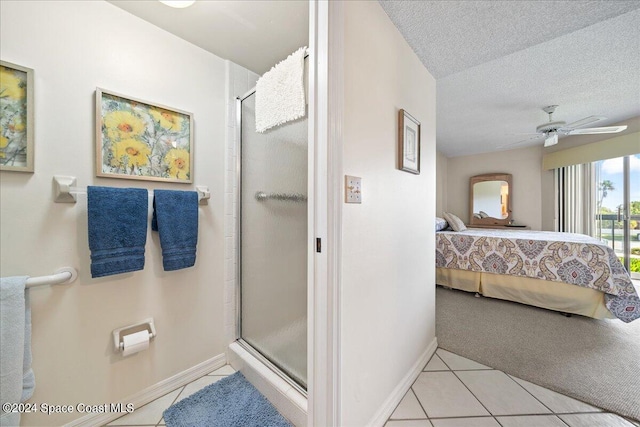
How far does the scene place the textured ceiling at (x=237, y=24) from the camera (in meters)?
1.25

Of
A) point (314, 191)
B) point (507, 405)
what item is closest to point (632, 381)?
point (507, 405)

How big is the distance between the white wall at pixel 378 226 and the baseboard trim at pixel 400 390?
31mm

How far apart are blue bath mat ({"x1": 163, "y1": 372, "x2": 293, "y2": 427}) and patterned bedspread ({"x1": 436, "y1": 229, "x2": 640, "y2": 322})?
2665 millimetres

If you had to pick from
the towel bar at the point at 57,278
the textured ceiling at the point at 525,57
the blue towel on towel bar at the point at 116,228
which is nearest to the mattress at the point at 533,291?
the textured ceiling at the point at 525,57

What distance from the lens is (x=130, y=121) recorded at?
4.23 feet

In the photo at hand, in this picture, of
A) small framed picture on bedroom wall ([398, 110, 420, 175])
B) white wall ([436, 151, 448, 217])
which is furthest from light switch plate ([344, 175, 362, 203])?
white wall ([436, 151, 448, 217])

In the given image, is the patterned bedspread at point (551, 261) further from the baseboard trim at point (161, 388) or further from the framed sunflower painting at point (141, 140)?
the framed sunflower painting at point (141, 140)

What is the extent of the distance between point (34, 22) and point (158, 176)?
0.77 m

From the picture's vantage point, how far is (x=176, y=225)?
4.57ft

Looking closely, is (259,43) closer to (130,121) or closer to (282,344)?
(130,121)

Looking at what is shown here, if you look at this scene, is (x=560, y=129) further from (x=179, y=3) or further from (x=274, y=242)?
(x=179, y=3)

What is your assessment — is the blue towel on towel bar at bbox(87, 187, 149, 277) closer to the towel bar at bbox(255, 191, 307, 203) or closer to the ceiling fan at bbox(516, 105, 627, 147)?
the towel bar at bbox(255, 191, 307, 203)

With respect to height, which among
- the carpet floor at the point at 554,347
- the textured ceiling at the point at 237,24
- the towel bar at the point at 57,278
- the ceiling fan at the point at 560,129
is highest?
the textured ceiling at the point at 237,24

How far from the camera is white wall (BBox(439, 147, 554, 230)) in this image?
429 centimetres
